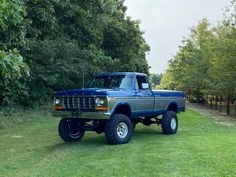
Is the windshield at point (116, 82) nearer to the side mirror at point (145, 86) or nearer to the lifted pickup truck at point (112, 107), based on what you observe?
the lifted pickup truck at point (112, 107)

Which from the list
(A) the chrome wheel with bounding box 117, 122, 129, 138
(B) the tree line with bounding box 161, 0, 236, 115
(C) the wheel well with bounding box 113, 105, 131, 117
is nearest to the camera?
(A) the chrome wheel with bounding box 117, 122, 129, 138

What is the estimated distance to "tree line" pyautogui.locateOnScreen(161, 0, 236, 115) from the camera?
19.3 meters

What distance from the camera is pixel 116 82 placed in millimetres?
10656

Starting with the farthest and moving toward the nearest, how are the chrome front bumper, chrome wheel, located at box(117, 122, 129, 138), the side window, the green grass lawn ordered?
the side window < chrome wheel, located at box(117, 122, 129, 138) < the chrome front bumper < the green grass lawn

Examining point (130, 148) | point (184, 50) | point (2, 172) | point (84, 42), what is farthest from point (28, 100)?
point (184, 50)

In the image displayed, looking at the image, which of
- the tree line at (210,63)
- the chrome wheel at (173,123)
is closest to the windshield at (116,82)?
the chrome wheel at (173,123)

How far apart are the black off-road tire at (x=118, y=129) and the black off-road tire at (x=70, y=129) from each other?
1164mm

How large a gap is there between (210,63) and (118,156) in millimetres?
20160

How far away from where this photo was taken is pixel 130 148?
8875 mm

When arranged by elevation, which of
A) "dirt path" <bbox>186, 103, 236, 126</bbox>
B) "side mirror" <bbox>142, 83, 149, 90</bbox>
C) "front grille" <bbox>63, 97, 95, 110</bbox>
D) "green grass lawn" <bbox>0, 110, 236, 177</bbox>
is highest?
"side mirror" <bbox>142, 83, 149, 90</bbox>

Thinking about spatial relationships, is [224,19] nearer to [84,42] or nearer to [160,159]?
[84,42]

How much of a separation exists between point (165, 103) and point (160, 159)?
4.49m

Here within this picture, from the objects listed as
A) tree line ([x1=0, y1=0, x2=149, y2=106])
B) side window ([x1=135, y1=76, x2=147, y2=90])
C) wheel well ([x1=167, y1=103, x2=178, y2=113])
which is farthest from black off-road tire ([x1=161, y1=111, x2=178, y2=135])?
tree line ([x1=0, y1=0, x2=149, y2=106])

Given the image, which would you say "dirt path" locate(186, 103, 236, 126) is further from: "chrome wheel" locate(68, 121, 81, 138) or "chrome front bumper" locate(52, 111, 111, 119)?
"chrome front bumper" locate(52, 111, 111, 119)
